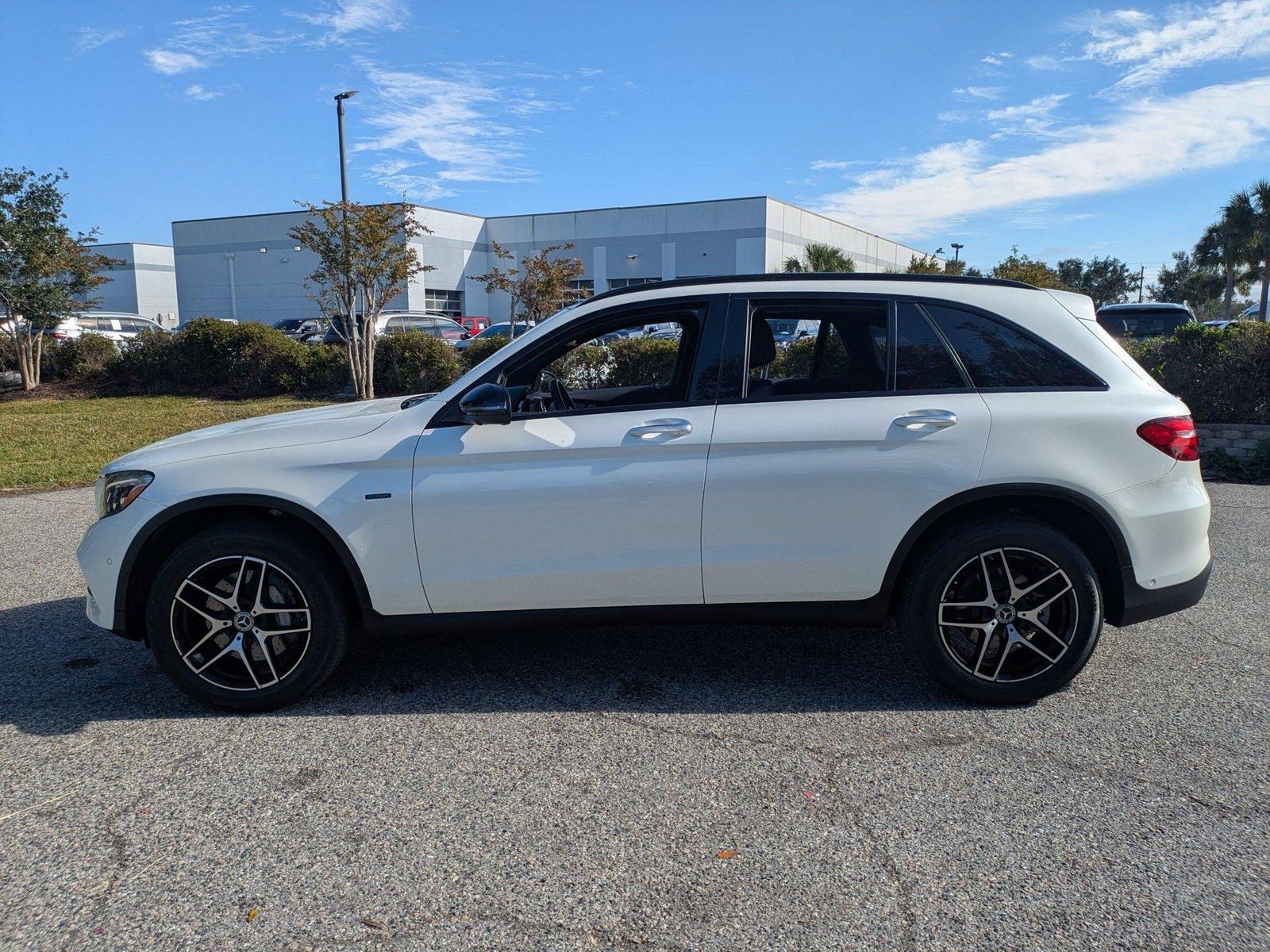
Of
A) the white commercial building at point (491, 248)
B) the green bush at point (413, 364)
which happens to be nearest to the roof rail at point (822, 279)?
the green bush at point (413, 364)

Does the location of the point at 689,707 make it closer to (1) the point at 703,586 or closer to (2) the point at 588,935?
(1) the point at 703,586

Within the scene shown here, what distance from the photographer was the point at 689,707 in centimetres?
387

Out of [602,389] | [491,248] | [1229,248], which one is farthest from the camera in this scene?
[491,248]

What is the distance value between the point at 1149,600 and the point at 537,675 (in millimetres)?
2686

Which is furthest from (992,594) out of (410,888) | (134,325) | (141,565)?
(134,325)

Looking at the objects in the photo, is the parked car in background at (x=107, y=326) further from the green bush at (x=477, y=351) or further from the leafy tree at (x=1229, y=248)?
the leafy tree at (x=1229, y=248)

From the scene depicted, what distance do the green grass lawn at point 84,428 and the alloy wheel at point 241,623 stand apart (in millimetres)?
7149

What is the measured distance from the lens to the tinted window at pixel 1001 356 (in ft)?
12.5

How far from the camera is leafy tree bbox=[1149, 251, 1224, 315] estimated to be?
205 ft

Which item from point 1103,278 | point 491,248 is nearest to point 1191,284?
point 1103,278

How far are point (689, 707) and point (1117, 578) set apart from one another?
188 centimetres

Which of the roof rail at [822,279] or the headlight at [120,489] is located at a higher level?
the roof rail at [822,279]

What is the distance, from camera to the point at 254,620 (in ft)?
12.5

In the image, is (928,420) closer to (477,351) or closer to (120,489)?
(120,489)
